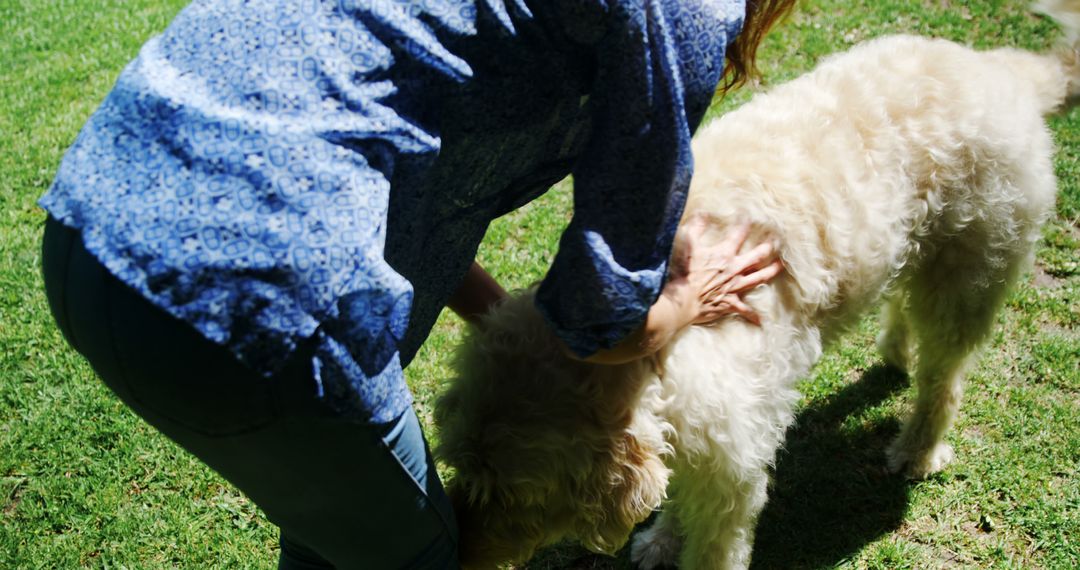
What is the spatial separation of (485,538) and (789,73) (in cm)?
485

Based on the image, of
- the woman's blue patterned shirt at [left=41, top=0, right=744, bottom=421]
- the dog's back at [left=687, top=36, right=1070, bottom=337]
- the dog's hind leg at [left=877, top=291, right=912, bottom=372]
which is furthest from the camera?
the dog's hind leg at [left=877, top=291, right=912, bottom=372]

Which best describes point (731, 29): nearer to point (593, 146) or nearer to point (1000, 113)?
point (593, 146)

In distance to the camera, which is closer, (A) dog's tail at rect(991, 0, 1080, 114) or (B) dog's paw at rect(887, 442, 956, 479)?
(A) dog's tail at rect(991, 0, 1080, 114)

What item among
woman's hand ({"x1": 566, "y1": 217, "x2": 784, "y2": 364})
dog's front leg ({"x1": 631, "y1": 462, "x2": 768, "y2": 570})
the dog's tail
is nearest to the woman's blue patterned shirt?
woman's hand ({"x1": 566, "y1": 217, "x2": 784, "y2": 364})

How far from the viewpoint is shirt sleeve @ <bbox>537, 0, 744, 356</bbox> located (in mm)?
1519

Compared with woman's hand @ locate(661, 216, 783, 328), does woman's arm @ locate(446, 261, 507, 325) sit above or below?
below

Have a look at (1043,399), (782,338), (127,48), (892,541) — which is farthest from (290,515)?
(127,48)

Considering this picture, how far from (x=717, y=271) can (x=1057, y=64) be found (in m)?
1.94

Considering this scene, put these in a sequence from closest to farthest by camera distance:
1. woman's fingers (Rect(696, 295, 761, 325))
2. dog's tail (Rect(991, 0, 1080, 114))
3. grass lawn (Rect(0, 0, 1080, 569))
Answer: woman's fingers (Rect(696, 295, 761, 325)) → dog's tail (Rect(991, 0, 1080, 114)) → grass lawn (Rect(0, 0, 1080, 569))

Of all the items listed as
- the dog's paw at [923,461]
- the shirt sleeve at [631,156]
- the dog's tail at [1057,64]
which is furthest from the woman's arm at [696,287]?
the dog's paw at [923,461]

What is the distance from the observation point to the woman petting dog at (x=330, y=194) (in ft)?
4.53

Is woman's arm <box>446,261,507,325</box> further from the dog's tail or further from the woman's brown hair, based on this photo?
the dog's tail

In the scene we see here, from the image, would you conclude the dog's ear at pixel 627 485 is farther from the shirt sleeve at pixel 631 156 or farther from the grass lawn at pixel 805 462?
the grass lawn at pixel 805 462

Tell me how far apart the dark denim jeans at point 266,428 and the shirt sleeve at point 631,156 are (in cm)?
48
